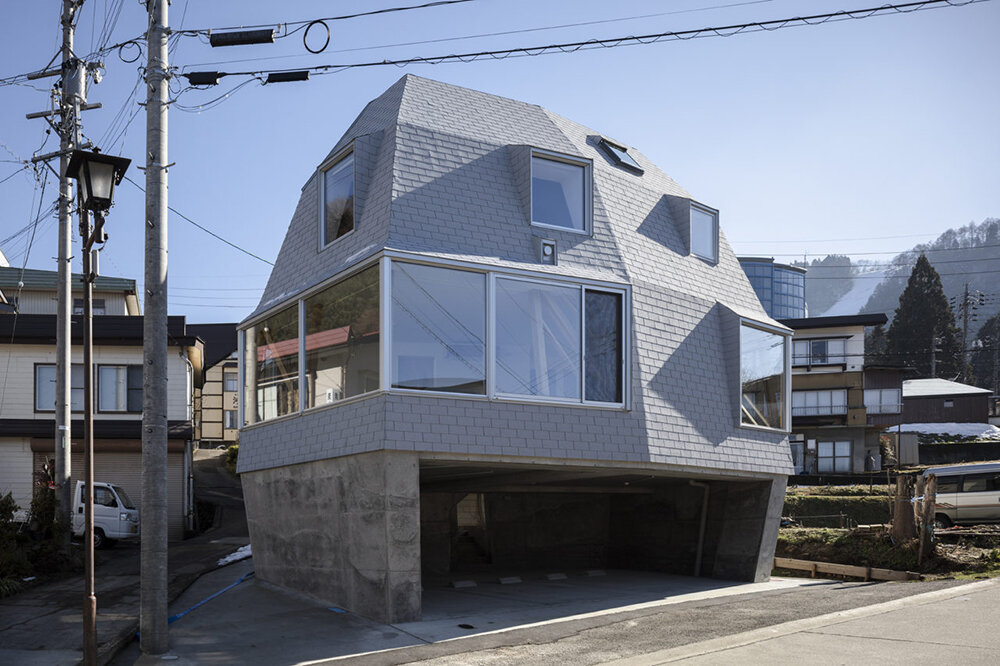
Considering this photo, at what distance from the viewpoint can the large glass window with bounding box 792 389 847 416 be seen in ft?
164

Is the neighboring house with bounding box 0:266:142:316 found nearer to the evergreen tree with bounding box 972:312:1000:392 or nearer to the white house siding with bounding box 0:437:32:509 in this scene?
the white house siding with bounding box 0:437:32:509

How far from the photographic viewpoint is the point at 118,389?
2875 cm

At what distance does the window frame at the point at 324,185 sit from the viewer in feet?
50.1

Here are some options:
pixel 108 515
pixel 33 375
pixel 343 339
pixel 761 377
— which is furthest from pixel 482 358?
pixel 33 375

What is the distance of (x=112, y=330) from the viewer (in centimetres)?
2862

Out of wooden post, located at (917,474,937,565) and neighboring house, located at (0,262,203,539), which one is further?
neighboring house, located at (0,262,203,539)

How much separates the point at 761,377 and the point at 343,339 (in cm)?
871

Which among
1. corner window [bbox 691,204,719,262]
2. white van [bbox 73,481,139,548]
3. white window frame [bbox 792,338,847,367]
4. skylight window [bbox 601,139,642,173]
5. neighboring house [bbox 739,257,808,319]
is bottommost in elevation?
white van [bbox 73,481,139,548]

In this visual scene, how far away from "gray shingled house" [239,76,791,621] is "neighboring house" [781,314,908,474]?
108 ft

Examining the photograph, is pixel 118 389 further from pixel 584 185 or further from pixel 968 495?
pixel 968 495

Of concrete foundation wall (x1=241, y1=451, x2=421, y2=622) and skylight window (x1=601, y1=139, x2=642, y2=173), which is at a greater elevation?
skylight window (x1=601, y1=139, x2=642, y2=173)

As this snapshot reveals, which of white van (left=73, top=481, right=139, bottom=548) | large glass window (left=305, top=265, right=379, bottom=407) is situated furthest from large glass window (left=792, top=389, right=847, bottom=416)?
large glass window (left=305, top=265, right=379, bottom=407)

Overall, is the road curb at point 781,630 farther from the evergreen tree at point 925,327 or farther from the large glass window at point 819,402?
the evergreen tree at point 925,327

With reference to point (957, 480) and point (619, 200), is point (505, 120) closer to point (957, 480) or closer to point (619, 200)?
point (619, 200)
